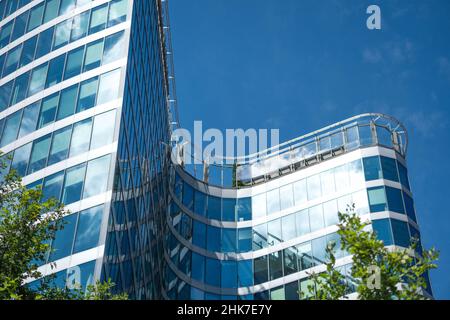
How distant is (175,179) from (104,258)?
88.5ft

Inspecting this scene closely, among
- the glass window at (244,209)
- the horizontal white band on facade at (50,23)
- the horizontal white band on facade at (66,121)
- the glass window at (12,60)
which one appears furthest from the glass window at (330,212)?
the glass window at (12,60)

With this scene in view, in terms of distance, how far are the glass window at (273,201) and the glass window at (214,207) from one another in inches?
163

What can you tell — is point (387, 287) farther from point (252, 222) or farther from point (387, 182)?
point (252, 222)

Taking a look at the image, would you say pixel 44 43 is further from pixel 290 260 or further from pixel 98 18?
pixel 290 260

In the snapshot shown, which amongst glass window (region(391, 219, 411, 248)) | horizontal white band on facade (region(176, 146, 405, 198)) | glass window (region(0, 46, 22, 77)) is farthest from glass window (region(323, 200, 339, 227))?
glass window (region(0, 46, 22, 77))

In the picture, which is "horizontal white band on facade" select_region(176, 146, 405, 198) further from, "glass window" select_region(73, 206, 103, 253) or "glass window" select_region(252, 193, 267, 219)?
"glass window" select_region(73, 206, 103, 253)

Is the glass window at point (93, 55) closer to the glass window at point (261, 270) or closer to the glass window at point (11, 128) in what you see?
the glass window at point (11, 128)

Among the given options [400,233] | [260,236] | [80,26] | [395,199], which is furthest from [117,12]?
[400,233]

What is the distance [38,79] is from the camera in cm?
4191

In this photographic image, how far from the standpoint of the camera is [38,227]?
22219 millimetres

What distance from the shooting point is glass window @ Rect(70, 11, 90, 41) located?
42406 mm

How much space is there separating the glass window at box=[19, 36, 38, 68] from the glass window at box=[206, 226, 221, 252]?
21.8 m

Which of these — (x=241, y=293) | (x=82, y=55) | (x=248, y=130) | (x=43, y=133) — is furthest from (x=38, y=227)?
(x=248, y=130)

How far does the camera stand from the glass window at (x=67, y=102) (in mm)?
38894
